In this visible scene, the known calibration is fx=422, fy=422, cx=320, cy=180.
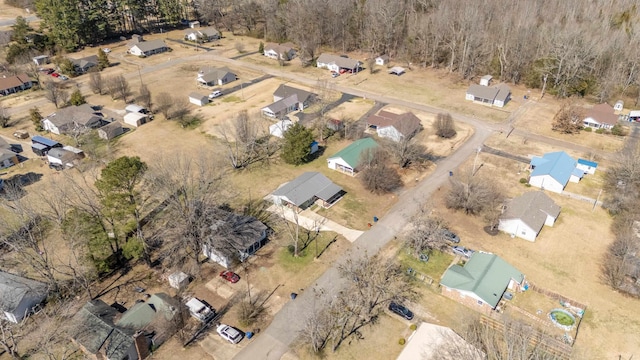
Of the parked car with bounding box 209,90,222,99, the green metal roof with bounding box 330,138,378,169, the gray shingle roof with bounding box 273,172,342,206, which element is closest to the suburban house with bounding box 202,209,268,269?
the gray shingle roof with bounding box 273,172,342,206

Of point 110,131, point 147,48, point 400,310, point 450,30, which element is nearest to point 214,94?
point 110,131

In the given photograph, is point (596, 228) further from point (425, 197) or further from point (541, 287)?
point (425, 197)

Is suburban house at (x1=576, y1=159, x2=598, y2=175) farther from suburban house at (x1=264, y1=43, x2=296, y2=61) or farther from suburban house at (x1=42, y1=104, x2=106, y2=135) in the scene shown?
suburban house at (x1=42, y1=104, x2=106, y2=135)

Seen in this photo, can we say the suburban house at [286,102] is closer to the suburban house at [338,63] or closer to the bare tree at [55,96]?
the suburban house at [338,63]

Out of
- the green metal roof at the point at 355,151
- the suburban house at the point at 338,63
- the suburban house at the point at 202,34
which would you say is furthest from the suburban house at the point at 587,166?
the suburban house at the point at 202,34

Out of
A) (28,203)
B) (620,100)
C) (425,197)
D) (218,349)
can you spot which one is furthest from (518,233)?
(28,203)

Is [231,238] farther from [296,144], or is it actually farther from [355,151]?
[355,151]
